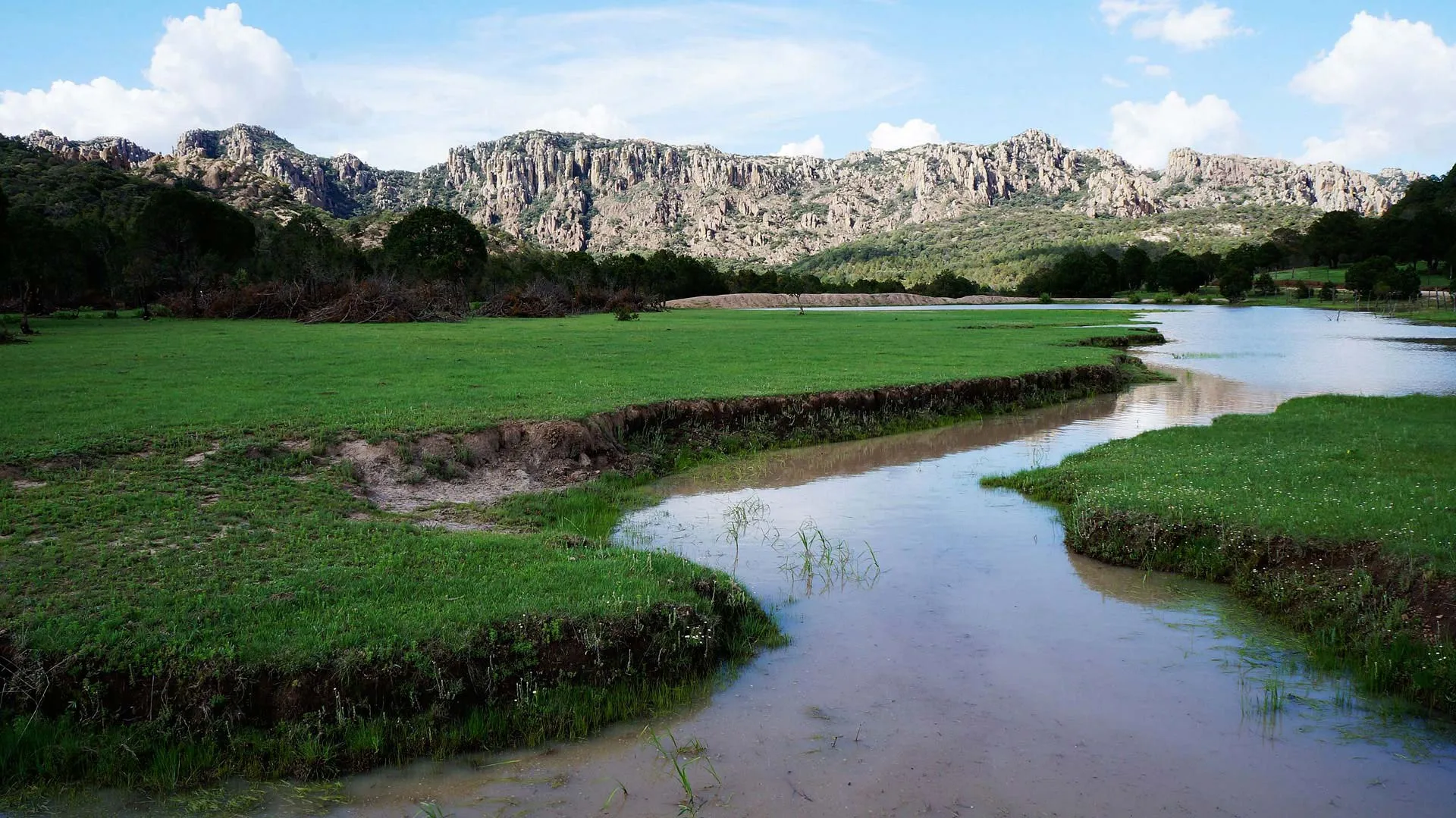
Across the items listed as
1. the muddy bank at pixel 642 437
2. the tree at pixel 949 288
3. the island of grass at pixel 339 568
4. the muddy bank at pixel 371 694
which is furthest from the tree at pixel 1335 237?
the muddy bank at pixel 371 694

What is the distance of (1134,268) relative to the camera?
5546 inches

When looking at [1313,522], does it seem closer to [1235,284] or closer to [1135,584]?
[1135,584]

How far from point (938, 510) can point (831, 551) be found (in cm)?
335

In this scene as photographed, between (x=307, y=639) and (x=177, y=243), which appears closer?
(x=307, y=639)

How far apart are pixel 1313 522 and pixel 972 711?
6.39 m

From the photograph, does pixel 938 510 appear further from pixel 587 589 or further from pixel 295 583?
pixel 295 583

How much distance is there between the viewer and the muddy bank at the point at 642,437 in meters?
Result: 14.4

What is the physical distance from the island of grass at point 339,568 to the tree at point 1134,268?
134 meters

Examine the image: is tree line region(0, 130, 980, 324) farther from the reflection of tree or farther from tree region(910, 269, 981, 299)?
the reflection of tree

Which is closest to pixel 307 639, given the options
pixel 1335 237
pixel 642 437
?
pixel 642 437

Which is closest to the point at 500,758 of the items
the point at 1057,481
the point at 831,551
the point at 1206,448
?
the point at 831,551

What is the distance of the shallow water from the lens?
637cm

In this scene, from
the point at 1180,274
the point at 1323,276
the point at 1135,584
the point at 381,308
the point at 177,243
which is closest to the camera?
the point at 1135,584

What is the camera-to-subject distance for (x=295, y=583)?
28.3 feet
